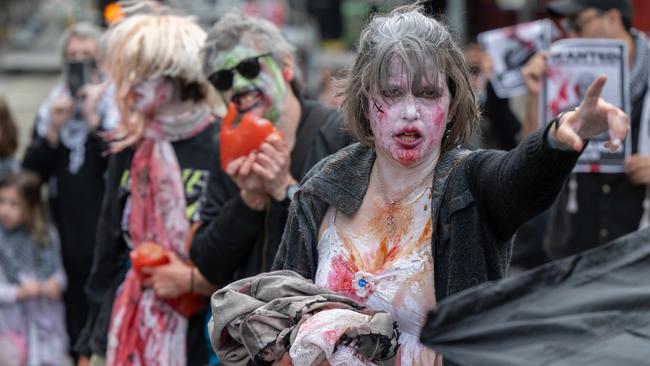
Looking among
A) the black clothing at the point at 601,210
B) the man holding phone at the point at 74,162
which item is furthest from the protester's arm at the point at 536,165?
the man holding phone at the point at 74,162

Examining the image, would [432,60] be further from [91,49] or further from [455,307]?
[91,49]

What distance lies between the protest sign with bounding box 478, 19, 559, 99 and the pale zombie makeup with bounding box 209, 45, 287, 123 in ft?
9.42

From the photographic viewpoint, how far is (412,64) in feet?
9.27

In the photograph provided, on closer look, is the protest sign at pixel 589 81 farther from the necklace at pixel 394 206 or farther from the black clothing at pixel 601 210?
the necklace at pixel 394 206

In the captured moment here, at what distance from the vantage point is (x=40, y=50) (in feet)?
61.4

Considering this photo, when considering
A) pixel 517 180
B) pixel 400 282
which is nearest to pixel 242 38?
pixel 400 282

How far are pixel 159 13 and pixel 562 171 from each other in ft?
8.61

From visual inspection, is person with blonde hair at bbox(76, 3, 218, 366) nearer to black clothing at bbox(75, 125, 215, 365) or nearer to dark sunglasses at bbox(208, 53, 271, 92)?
black clothing at bbox(75, 125, 215, 365)

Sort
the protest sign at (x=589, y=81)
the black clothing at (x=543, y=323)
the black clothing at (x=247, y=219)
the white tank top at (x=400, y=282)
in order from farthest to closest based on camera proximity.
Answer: the protest sign at (x=589, y=81) < the black clothing at (x=247, y=219) < the white tank top at (x=400, y=282) < the black clothing at (x=543, y=323)

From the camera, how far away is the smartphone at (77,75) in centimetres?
674

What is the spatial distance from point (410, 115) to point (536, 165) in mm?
430

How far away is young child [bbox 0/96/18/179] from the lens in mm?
7250

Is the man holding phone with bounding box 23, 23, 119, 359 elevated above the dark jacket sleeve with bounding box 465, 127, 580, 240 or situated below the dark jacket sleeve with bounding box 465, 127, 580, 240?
below

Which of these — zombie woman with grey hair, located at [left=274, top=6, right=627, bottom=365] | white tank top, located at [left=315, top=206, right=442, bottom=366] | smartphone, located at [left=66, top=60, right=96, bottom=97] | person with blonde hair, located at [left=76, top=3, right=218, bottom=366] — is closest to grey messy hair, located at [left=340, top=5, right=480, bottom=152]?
zombie woman with grey hair, located at [left=274, top=6, right=627, bottom=365]
